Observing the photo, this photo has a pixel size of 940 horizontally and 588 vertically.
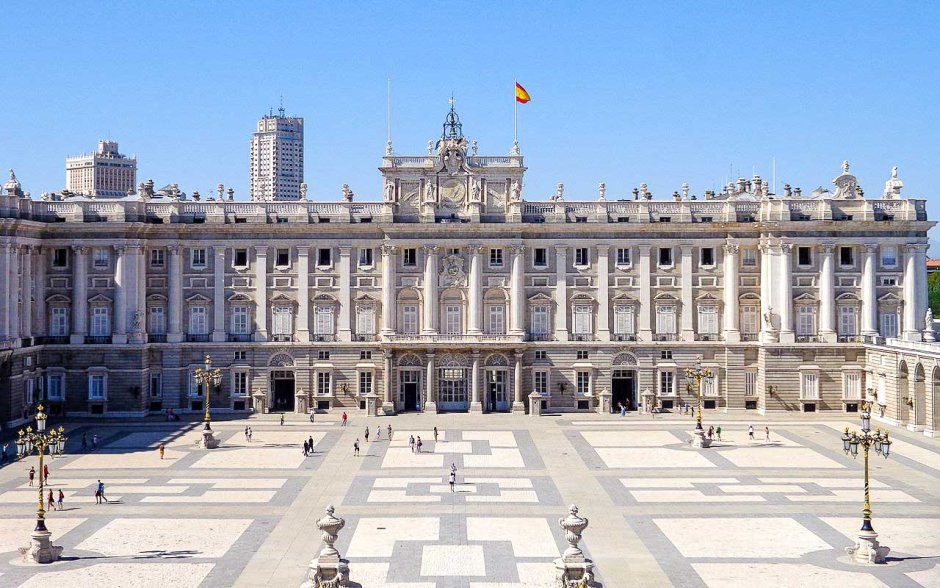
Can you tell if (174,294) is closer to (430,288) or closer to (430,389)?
(430,288)

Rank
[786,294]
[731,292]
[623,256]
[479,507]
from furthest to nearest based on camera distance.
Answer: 1. [623,256]
2. [731,292]
3. [786,294]
4. [479,507]

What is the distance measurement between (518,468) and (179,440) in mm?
24199

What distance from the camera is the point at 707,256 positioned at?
8825 centimetres

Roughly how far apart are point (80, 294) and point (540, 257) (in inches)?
1373

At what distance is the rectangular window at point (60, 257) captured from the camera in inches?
3410

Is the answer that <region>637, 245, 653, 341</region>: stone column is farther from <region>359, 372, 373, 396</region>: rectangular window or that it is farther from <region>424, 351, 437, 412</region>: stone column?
<region>359, 372, 373, 396</region>: rectangular window

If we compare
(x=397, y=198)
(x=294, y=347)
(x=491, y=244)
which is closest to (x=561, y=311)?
(x=491, y=244)

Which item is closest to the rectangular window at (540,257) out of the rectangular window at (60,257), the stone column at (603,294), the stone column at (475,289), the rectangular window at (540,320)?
the rectangular window at (540,320)

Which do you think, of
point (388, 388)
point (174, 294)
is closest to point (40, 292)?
point (174, 294)

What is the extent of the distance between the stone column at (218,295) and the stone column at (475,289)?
62.3ft

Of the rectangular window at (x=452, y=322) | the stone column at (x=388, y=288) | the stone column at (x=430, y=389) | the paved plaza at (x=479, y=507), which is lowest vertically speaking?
Answer: the paved plaza at (x=479, y=507)

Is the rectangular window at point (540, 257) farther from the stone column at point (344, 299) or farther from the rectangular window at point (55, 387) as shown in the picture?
the rectangular window at point (55, 387)

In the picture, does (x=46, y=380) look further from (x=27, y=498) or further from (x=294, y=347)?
(x=27, y=498)

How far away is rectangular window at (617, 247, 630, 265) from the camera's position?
88250mm
